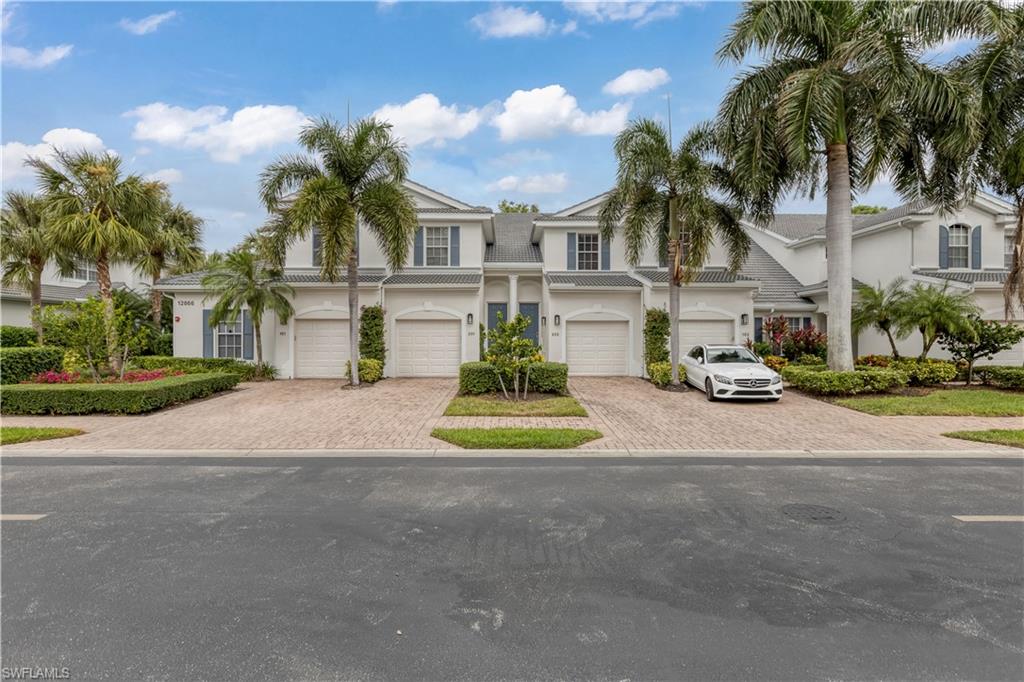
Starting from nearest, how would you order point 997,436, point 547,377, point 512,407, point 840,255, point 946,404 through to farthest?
point 997,436, point 512,407, point 946,404, point 547,377, point 840,255

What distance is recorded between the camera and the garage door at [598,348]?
63.5 ft

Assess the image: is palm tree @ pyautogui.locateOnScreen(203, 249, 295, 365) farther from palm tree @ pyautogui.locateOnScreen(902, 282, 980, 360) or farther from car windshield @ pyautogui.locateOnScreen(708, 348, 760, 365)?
palm tree @ pyautogui.locateOnScreen(902, 282, 980, 360)

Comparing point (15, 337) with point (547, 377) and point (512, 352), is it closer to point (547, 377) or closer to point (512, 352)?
point (512, 352)

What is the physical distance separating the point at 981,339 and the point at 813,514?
15309 millimetres

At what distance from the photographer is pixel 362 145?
15.3 m

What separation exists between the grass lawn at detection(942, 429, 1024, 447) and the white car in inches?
166

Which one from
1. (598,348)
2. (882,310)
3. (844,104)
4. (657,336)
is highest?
(844,104)

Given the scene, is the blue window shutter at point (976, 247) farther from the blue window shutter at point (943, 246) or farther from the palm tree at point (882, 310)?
the palm tree at point (882, 310)

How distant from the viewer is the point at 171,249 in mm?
21922

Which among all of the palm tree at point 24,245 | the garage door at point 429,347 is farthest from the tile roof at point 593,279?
the palm tree at point 24,245

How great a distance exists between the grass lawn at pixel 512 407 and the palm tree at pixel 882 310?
34.0 feet

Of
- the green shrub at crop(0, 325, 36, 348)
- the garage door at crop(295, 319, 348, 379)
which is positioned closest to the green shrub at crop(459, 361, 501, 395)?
the garage door at crop(295, 319, 348, 379)

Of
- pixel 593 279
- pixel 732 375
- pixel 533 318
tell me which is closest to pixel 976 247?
pixel 732 375

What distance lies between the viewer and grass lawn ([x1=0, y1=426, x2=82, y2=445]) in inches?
337
